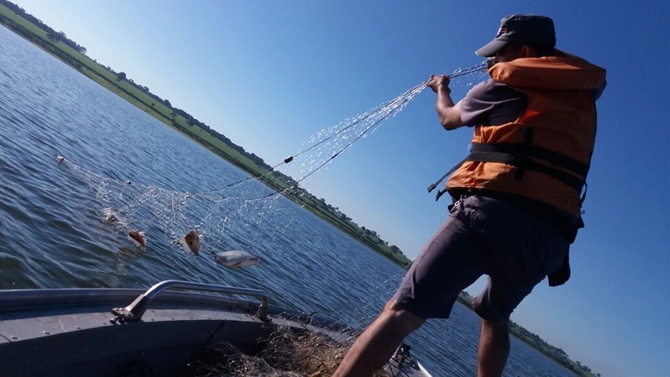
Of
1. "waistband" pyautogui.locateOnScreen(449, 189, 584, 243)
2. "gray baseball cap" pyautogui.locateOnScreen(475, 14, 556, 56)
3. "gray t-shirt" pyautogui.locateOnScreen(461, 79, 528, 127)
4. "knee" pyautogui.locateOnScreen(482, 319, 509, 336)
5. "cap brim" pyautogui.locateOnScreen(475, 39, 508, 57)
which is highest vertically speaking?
"gray baseball cap" pyautogui.locateOnScreen(475, 14, 556, 56)

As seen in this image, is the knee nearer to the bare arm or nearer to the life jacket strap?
the life jacket strap

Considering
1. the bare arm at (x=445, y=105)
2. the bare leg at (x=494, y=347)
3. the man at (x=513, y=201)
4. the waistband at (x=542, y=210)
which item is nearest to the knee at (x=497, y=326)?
the bare leg at (x=494, y=347)

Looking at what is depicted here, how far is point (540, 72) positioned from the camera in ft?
10.9

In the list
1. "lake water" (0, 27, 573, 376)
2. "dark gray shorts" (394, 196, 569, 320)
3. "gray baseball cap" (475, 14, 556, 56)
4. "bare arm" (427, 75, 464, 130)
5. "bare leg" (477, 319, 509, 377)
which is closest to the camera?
"dark gray shorts" (394, 196, 569, 320)

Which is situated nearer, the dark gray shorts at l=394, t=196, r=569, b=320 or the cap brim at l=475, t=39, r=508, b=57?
the dark gray shorts at l=394, t=196, r=569, b=320

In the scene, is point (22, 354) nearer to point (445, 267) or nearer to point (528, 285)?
point (445, 267)

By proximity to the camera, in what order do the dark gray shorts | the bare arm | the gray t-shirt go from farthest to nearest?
the bare arm
the gray t-shirt
the dark gray shorts

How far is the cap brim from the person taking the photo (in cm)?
377

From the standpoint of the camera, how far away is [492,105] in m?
3.52

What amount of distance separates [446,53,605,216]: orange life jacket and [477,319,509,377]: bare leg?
3.62ft

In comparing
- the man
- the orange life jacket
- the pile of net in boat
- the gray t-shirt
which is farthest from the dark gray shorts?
the pile of net in boat

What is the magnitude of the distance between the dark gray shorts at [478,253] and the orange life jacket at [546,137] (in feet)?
0.56

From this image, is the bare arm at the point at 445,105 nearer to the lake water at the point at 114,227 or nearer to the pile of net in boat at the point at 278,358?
the pile of net in boat at the point at 278,358

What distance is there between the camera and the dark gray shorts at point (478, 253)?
3.25 meters
